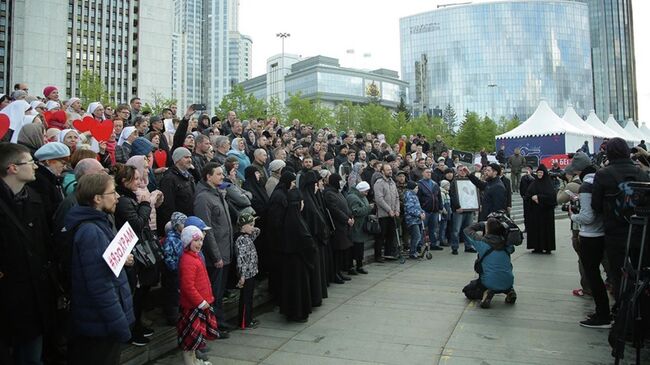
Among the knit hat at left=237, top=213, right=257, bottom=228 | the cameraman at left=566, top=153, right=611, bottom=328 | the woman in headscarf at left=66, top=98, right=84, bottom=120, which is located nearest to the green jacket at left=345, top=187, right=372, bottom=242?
the knit hat at left=237, top=213, right=257, bottom=228

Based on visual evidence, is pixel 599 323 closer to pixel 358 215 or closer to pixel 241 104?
pixel 358 215

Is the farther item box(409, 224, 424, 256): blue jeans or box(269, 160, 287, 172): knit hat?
box(409, 224, 424, 256): blue jeans

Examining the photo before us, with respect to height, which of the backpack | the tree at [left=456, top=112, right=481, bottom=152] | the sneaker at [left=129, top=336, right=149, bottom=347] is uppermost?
the tree at [left=456, top=112, right=481, bottom=152]

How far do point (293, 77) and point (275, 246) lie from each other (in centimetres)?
12261

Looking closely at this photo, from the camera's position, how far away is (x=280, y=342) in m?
5.66

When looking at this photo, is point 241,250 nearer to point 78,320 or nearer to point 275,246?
point 275,246

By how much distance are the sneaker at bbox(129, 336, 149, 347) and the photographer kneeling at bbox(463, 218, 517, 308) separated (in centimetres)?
494

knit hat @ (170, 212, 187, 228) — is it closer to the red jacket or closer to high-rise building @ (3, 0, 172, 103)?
the red jacket

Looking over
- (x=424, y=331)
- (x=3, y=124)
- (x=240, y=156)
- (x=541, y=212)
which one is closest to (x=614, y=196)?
Result: (x=424, y=331)

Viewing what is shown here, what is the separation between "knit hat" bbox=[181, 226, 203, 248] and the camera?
189 inches

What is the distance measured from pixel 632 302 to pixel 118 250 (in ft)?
15.3

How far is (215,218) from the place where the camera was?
5824 mm

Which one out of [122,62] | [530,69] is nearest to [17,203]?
[122,62]

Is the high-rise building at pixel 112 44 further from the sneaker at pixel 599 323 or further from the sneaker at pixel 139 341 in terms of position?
the sneaker at pixel 599 323
